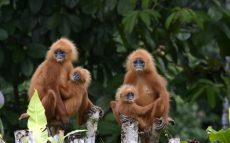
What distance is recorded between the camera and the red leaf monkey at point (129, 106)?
6.30 m

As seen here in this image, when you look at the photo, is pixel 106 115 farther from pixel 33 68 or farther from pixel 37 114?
pixel 37 114

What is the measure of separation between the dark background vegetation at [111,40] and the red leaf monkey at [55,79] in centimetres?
179

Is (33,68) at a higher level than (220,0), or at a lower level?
lower

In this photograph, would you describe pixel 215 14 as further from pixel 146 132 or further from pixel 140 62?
pixel 146 132

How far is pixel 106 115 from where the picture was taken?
8.31 m

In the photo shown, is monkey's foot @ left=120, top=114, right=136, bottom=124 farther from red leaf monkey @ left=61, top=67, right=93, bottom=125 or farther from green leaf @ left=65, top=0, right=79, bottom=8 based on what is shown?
green leaf @ left=65, top=0, right=79, bottom=8

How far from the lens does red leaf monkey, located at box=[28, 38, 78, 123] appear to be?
6.21 m

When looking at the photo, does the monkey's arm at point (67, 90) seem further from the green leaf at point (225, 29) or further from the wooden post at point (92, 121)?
the green leaf at point (225, 29)

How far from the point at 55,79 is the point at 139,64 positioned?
666mm

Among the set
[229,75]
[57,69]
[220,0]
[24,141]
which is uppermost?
[220,0]

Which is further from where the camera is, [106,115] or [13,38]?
[13,38]

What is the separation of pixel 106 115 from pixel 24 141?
349 centimetres

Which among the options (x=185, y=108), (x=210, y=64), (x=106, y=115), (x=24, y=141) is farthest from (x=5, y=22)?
(x=185, y=108)

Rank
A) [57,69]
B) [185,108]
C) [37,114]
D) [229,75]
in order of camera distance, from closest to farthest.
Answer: [37,114]
[57,69]
[229,75]
[185,108]
